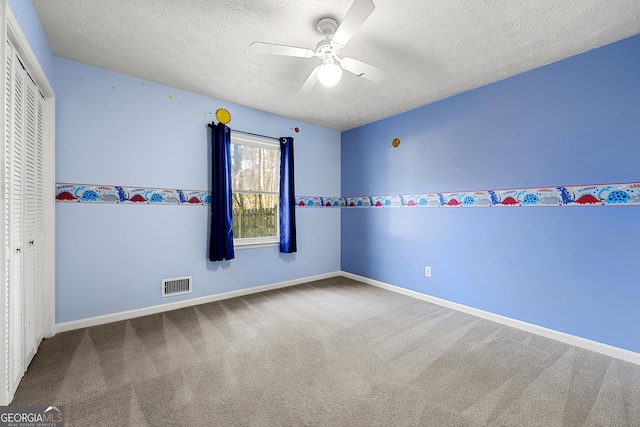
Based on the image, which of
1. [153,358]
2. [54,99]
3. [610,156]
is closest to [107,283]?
[153,358]

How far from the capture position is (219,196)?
3.19 metres

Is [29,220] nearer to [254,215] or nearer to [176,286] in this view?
[176,286]

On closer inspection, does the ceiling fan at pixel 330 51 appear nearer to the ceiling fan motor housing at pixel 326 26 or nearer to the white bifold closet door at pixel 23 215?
the ceiling fan motor housing at pixel 326 26

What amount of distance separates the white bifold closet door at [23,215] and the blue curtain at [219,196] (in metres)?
1.40

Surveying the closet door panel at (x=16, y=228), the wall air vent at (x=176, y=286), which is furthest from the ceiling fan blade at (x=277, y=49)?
the wall air vent at (x=176, y=286)

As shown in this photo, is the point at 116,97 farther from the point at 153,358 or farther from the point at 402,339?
the point at 402,339

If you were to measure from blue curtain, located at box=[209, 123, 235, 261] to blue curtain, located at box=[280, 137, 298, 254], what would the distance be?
2.74 ft

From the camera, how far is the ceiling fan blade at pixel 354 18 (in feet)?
4.57

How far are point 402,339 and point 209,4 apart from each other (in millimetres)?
2916

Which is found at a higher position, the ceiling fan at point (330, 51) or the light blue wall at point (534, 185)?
the ceiling fan at point (330, 51)

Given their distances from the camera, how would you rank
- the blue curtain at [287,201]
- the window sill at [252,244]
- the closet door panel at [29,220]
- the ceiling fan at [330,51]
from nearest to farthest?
the ceiling fan at [330,51]
the closet door panel at [29,220]
the window sill at [252,244]
the blue curtain at [287,201]

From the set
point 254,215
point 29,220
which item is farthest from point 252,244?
point 29,220

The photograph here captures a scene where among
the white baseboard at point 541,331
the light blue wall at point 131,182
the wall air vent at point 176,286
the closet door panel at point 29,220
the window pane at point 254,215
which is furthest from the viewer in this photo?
the window pane at point 254,215

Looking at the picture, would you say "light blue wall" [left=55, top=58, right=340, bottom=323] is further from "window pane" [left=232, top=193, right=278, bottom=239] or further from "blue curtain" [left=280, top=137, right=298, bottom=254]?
"blue curtain" [left=280, top=137, right=298, bottom=254]
